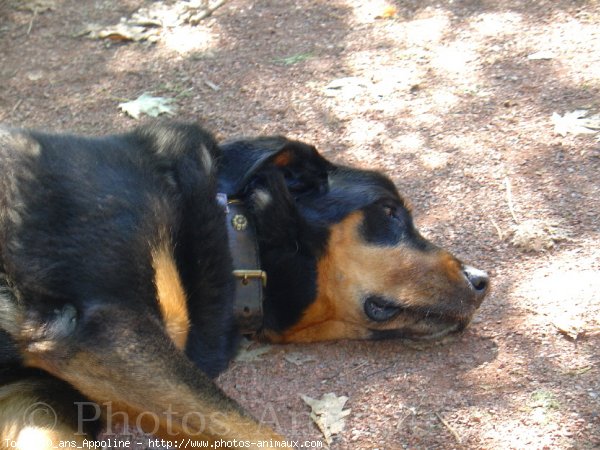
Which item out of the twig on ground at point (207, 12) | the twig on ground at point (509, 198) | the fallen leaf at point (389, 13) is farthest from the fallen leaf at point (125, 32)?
the twig on ground at point (509, 198)

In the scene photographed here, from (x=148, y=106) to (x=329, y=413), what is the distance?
303cm

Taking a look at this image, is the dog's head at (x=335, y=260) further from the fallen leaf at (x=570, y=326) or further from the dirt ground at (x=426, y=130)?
the fallen leaf at (x=570, y=326)

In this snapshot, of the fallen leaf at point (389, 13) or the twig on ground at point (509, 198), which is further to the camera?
the fallen leaf at point (389, 13)

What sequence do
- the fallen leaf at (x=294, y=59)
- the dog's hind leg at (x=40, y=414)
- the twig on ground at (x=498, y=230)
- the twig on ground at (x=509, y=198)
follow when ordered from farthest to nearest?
the fallen leaf at (x=294, y=59), the twig on ground at (x=509, y=198), the twig on ground at (x=498, y=230), the dog's hind leg at (x=40, y=414)

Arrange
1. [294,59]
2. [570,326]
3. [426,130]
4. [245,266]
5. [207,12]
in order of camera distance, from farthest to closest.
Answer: [207,12]
[294,59]
[426,130]
[570,326]
[245,266]

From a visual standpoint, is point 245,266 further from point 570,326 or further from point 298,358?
point 570,326

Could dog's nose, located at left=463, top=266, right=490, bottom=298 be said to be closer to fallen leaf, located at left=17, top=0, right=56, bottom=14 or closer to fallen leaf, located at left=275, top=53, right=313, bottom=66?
fallen leaf, located at left=275, top=53, right=313, bottom=66

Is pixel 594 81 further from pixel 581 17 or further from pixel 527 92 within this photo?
pixel 581 17

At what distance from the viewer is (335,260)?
4.06 meters

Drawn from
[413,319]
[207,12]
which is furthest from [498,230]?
[207,12]

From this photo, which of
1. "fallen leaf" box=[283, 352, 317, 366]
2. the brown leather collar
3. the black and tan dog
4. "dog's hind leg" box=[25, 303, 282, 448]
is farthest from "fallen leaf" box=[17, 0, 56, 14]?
"dog's hind leg" box=[25, 303, 282, 448]

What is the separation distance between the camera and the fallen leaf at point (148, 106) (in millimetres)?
5883

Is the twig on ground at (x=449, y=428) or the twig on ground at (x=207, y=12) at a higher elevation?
the twig on ground at (x=207, y=12)

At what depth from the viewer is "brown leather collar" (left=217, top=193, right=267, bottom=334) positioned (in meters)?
3.86
